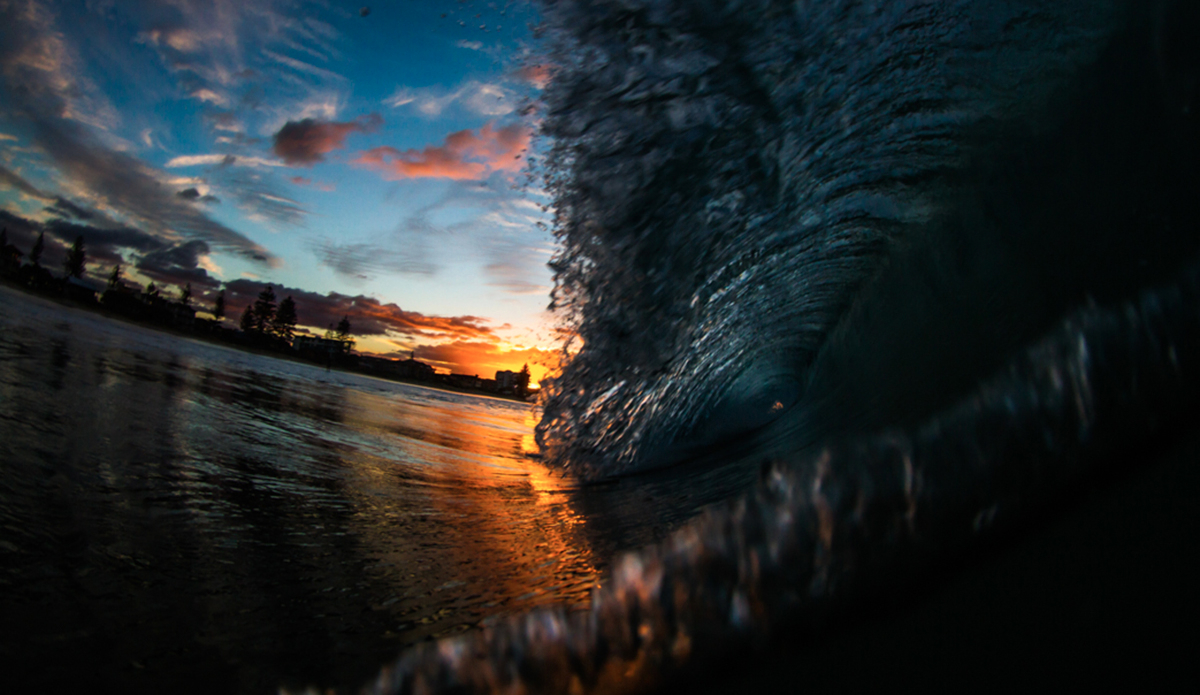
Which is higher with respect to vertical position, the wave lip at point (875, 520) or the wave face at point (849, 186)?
the wave face at point (849, 186)

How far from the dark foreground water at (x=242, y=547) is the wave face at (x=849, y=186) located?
105cm

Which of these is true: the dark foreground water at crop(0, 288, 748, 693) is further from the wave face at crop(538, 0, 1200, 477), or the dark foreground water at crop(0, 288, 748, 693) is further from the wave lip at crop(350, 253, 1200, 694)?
the wave face at crop(538, 0, 1200, 477)

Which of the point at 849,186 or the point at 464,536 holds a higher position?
the point at 849,186

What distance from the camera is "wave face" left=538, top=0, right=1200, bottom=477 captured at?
1213 millimetres

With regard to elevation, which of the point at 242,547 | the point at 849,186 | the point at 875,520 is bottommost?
the point at 242,547

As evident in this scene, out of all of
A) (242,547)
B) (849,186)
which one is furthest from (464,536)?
(849,186)

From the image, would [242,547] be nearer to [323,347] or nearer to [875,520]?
[875,520]

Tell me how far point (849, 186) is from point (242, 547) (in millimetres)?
3735

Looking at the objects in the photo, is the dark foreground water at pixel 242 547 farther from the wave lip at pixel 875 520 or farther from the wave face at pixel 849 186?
the wave face at pixel 849 186

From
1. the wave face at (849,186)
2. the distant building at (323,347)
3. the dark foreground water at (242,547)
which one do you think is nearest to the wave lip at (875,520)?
the wave face at (849,186)

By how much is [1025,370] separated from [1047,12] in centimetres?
189

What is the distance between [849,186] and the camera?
11.4ft

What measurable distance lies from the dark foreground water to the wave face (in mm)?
1049

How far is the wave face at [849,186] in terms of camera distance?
121 cm
